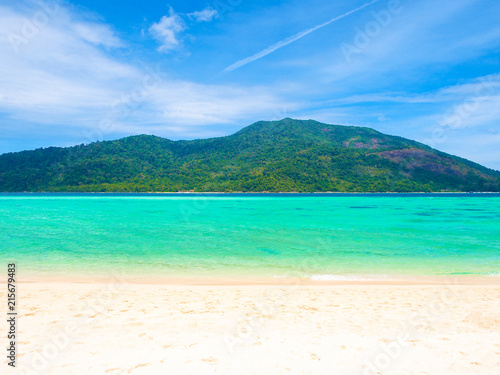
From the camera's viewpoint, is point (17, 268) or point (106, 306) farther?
point (17, 268)

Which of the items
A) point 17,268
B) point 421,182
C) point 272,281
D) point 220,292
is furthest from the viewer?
point 421,182

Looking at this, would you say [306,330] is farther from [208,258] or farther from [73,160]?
[73,160]

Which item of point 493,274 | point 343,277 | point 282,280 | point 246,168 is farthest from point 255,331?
point 246,168

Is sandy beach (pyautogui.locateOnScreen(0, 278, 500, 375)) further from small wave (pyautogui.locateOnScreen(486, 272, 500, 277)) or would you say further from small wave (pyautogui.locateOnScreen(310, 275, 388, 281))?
small wave (pyautogui.locateOnScreen(486, 272, 500, 277))

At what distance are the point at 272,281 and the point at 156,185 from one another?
385ft

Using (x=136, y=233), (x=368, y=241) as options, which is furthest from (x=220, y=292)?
(x=136, y=233)

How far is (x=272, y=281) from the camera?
10617mm

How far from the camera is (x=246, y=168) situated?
12800 centimetres

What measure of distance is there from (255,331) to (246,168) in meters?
123

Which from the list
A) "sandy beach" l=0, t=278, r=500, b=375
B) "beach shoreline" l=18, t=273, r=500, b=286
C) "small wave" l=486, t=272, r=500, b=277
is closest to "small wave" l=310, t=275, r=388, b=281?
"beach shoreline" l=18, t=273, r=500, b=286

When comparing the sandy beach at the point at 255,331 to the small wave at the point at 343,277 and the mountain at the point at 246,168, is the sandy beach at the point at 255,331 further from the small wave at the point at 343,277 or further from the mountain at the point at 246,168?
the mountain at the point at 246,168

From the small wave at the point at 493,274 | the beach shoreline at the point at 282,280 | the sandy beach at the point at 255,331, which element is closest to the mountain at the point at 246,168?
the small wave at the point at 493,274

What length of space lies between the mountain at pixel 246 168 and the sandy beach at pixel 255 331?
105560mm

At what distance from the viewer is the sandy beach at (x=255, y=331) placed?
4.38 m
